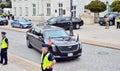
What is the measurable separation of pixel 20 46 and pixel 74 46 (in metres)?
6.31

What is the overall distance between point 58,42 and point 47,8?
41.3 metres

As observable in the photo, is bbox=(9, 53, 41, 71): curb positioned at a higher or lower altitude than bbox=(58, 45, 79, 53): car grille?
lower

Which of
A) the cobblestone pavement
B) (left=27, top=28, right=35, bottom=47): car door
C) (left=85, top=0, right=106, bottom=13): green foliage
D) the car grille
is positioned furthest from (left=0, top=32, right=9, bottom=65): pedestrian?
(left=85, top=0, right=106, bottom=13): green foliage

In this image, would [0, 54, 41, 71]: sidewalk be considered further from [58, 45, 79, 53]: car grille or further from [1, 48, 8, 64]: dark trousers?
[58, 45, 79, 53]: car grille

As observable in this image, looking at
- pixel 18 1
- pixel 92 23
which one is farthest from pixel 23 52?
pixel 18 1

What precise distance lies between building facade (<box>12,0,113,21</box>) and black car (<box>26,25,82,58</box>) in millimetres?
33604

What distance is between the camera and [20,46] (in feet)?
63.3

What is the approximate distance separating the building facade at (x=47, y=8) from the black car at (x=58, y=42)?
110 ft

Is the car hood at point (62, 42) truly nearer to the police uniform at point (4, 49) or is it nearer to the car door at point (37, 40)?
the car door at point (37, 40)

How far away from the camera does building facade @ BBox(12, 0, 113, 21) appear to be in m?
51.5

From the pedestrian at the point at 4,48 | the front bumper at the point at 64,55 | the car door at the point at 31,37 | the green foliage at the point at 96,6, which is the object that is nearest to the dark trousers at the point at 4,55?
the pedestrian at the point at 4,48

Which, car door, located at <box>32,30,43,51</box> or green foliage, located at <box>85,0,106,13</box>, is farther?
green foliage, located at <box>85,0,106,13</box>

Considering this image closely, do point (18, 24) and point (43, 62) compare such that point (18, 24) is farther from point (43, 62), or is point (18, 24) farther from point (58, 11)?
point (43, 62)

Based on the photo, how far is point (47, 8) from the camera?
54.8m
